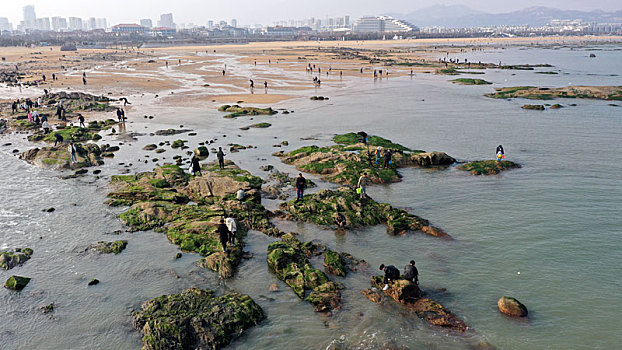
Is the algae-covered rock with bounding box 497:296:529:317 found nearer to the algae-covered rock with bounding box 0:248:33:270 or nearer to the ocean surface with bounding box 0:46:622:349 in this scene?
the ocean surface with bounding box 0:46:622:349

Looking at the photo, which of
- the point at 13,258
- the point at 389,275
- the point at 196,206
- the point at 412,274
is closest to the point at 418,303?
the point at 412,274

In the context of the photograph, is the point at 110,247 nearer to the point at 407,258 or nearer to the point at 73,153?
the point at 407,258

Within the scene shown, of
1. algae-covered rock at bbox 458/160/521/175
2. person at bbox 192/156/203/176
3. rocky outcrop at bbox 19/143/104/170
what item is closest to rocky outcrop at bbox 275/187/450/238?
person at bbox 192/156/203/176

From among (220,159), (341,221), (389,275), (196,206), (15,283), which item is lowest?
(15,283)

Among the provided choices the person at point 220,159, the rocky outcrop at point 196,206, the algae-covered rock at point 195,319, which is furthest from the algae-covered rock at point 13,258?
the person at point 220,159

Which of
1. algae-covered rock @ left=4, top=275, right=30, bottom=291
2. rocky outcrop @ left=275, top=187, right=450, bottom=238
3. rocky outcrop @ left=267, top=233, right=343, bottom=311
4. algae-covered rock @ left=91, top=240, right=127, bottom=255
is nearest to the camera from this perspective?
rocky outcrop @ left=267, top=233, right=343, bottom=311

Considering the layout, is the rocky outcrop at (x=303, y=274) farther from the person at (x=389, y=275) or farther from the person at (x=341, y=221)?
the person at (x=341, y=221)

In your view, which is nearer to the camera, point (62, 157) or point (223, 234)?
point (223, 234)
